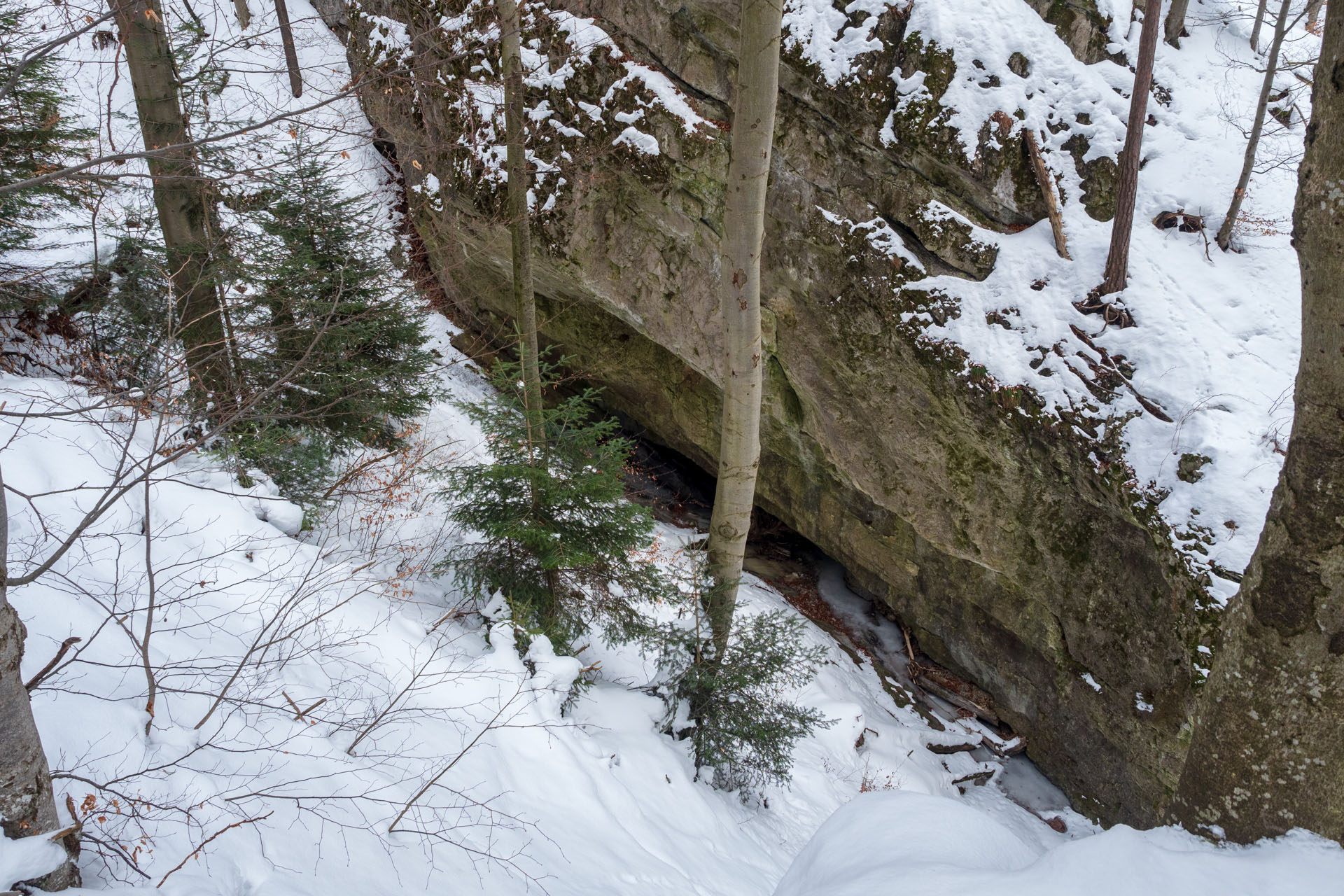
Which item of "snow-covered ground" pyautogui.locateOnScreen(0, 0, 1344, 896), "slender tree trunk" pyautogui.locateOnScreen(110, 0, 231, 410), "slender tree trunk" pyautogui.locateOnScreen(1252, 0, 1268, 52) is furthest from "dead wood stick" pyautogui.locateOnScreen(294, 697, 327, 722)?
"slender tree trunk" pyautogui.locateOnScreen(1252, 0, 1268, 52)

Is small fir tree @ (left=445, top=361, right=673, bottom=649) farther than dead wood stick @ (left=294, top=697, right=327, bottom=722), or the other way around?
small fir tree @ (left=445, top=361, right=673, bottom=649)

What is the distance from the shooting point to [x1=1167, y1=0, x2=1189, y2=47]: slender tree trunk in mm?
9289

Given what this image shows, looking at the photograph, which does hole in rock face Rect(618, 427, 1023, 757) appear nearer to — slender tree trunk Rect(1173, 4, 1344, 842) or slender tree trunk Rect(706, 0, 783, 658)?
slender tree trunk Rect(706, 0, 783, 658)

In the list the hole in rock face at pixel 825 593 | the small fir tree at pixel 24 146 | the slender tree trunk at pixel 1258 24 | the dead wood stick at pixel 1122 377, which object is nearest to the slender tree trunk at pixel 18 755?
the small fir tree at pixel 24 146

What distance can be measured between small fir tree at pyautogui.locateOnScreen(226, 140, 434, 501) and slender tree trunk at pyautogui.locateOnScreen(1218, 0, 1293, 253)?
28.1 feet

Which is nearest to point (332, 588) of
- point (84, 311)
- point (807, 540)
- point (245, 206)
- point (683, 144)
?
point (245, 206)

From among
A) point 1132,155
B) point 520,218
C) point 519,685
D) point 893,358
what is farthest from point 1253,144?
point 519,685

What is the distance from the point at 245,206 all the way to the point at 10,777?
5.89m

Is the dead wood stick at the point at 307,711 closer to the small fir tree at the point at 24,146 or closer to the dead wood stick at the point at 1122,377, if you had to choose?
the small fir tree at the point at 24,146

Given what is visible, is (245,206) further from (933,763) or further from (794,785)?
(933,763)

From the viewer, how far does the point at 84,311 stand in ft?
22.4

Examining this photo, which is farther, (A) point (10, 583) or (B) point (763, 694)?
(B) point (763, 694)

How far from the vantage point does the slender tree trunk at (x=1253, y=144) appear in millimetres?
7254

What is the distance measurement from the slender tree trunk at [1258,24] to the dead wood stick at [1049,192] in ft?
14.3
